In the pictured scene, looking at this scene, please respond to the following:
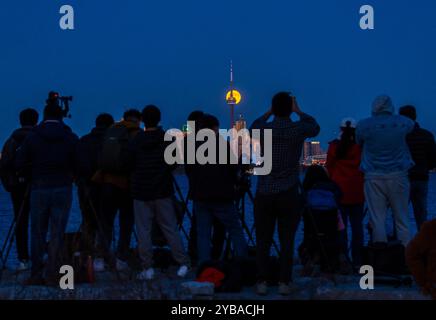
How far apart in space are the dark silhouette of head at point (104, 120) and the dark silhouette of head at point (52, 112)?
1366 mm

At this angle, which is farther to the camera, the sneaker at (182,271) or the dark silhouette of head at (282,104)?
the sneaker at (182,271)

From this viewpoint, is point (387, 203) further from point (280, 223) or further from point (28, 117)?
point (28, 117)

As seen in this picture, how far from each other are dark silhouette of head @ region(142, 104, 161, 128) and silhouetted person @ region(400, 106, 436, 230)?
10.5ft

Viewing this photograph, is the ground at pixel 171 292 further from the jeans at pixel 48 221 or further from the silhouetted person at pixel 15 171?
the silhouetted person at pixel 15 171

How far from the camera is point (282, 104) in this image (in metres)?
8.66

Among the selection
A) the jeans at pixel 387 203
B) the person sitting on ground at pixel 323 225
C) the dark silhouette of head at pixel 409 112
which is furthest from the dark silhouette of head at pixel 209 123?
the dark silhouette of head at pixel 409 112

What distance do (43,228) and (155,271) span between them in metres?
1.77

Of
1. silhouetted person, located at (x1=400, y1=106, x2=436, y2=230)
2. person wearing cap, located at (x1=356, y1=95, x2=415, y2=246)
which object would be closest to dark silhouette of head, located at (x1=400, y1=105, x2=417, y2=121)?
silhouetted person, located at (x1=400, y1=106, x2=436, y2=230)

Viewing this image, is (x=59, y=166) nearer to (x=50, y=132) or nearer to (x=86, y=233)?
(x=50, y=132)

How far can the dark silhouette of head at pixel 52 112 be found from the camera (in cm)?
927

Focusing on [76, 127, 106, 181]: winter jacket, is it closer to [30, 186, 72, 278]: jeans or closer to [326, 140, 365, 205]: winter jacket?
[30, 186, 72, 278]: jeans

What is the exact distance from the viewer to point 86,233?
414 inches

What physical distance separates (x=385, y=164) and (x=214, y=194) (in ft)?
6.55

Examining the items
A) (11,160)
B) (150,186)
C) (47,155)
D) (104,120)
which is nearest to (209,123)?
(150,186)
